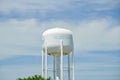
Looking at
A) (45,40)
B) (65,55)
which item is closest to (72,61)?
(65,55)

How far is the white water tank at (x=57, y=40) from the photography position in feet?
182

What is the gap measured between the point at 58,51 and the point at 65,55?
8.34 ft

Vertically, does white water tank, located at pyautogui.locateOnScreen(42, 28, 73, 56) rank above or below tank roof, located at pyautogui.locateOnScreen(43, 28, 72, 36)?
below

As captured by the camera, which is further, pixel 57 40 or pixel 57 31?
pixel 57 31

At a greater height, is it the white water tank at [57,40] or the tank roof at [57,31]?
the tank roof at [57,31]

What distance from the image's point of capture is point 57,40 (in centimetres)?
5544

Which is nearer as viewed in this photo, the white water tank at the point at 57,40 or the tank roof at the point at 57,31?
the white water tank at the point at 57,40

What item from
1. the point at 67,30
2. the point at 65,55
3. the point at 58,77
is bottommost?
the point at 58,77

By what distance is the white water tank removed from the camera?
182 feet

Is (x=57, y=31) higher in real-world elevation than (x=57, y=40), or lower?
higher

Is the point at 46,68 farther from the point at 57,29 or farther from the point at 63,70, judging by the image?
the point at 57,29

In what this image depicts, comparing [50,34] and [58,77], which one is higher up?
[50,34]

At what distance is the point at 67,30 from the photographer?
188 ft

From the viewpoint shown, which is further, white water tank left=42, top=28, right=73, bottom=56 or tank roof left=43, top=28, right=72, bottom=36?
tank roof left=43, top=28, right=72, bottom=36
